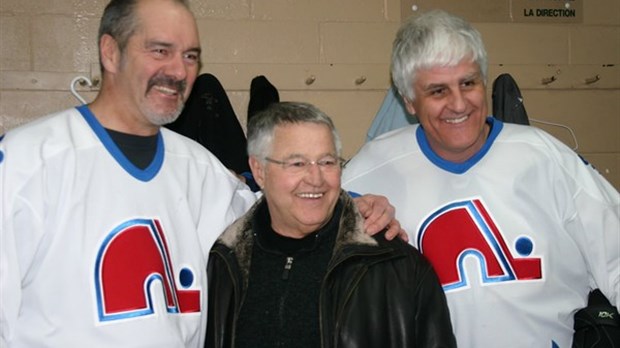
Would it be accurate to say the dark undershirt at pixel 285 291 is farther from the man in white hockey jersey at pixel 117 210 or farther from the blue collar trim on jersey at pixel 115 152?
the blue collar trim on jersey at pixel 115 152

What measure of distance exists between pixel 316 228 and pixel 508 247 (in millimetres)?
549

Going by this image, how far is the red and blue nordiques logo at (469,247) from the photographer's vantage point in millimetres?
1937

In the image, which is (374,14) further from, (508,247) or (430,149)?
(508,247)

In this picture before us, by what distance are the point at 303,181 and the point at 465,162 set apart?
533 millimetres

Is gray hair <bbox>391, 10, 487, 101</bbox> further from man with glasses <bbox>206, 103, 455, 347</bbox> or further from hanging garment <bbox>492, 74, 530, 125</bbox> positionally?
hanging garment <bbox>492, 74, 530, 125</bbox>

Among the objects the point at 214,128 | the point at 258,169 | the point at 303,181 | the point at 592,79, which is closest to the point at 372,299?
the point at 303,181

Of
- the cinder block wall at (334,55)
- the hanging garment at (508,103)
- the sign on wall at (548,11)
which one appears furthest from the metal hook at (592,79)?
the hanging garment at (508,103)

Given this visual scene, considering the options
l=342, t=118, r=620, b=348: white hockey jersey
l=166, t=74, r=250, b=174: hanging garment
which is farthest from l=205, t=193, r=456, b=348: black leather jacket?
l=166, t=74, r=250, b=174: hanging garment

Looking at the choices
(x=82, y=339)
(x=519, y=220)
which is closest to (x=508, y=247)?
(x=519, y=220)

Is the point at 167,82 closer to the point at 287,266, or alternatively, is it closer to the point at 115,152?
the point at 115,152

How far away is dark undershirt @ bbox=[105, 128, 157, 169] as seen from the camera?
1829 mm

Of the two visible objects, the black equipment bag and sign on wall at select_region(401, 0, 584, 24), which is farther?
sign on wall at select_region(401, 0, 584, 24)

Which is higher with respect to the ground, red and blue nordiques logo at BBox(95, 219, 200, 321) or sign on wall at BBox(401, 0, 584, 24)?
sign on wall at BBox(401, 0, 584, 24)

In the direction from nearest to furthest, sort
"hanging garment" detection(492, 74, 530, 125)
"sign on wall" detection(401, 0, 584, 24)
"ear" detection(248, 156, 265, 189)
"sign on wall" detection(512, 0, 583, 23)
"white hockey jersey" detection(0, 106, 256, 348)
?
"white hockey jersey" detection(0, 106, 256, 348) < "ear" detection(248, 156, 265, 189) < "hanging garment" detection(492, 74, 530, 125) < "sign on wall" detection(401, 0, 584, 24) < "sign on wall" detection(512, 0, 583, 23)
